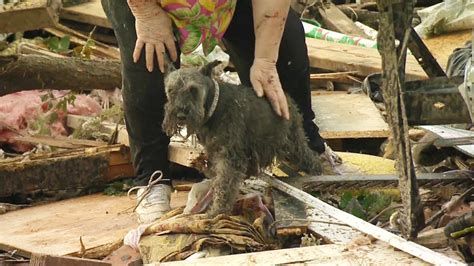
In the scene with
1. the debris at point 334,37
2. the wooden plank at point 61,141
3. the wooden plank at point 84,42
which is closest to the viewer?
the wooden plank at point 61,141

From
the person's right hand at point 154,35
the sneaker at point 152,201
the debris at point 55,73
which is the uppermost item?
the person's right hand at point 154,35

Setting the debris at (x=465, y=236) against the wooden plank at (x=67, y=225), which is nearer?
the debris at (x=465, y=236)

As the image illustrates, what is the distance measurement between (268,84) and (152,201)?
720mm

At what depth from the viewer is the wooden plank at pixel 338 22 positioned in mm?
8000

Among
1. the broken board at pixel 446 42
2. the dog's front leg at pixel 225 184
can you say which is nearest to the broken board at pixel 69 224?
the dog's front leg at pixel 225 184

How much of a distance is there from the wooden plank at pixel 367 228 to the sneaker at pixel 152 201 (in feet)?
1.42

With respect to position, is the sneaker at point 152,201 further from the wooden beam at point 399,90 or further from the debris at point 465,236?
the debris at point 465,236

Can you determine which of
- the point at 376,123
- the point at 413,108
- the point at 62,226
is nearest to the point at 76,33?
the point at 376,123

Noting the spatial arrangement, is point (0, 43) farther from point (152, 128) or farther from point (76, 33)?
point (152, 128)

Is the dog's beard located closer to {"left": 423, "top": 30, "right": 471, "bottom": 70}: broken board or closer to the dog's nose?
the dog's nose

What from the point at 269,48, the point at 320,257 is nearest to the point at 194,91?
the point at 269,48

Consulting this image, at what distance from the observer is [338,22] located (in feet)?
26.8

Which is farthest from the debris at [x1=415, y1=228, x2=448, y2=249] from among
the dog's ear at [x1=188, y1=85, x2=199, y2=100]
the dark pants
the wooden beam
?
the dark pants

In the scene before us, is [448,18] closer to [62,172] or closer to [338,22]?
[338,22]
